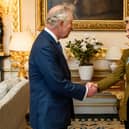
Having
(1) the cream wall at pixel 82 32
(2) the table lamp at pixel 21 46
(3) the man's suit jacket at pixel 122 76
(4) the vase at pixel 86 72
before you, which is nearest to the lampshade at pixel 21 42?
(2) the table lamp at pixel 21 46

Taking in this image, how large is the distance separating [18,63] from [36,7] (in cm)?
86

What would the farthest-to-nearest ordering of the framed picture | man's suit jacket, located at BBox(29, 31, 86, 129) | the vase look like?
the framed picture → the vase → man's suit jacket, located at BBox(29, 31, 86, 129)

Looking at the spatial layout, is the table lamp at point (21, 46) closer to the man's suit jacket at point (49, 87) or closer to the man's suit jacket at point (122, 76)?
the man's suit jacket at point (122, 76)

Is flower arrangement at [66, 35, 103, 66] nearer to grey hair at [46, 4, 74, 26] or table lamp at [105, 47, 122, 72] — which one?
table lamp at [105, 47, 122, 72]

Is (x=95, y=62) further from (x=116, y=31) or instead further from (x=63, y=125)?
(x=63, y=125)

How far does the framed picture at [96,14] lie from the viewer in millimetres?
4801

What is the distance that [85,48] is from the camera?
4.57 metres

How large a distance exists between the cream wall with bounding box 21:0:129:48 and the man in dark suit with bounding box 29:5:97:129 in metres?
2.80

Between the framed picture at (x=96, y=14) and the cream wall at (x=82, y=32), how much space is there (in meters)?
0.08

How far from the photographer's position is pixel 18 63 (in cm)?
481

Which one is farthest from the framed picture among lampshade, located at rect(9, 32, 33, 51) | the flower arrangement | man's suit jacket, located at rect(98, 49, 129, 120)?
man's suit jacket, located at rect(98, 49, 129, 120)

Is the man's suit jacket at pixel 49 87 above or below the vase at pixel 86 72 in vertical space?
above

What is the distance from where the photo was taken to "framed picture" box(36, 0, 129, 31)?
15.8ft

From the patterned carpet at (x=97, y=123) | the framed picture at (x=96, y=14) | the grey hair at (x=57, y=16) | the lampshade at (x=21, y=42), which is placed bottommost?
the patterned carpet at (x=97, y=123)
